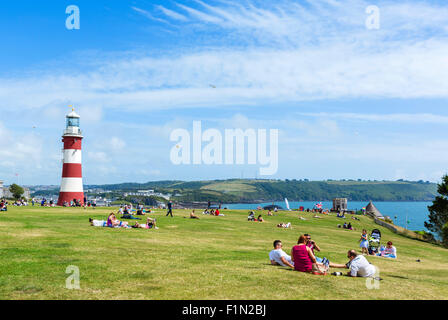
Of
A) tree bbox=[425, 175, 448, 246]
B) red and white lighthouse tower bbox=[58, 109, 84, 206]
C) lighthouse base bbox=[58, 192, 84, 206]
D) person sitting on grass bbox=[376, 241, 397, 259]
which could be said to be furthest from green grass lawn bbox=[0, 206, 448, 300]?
tree bbox=[425, 175, 448, 246]

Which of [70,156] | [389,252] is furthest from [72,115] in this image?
[389,252]

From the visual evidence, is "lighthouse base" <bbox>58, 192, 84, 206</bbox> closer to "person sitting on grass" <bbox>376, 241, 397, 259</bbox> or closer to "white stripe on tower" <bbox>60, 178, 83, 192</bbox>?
"white stripe on tower" <bbox>60, 178, 83, 192</bbox>

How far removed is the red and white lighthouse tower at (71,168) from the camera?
2152 inches

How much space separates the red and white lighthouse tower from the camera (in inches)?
2152

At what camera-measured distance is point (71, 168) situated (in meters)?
54.5

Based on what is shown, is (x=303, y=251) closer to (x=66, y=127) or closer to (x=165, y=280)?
(x=165, y=280)

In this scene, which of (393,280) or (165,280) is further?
(393,280)

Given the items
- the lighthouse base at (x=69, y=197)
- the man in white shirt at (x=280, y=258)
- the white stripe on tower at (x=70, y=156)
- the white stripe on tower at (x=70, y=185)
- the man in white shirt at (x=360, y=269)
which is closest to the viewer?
the man in white shirt at (x=360, y=269)

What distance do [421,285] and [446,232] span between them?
42.4 m

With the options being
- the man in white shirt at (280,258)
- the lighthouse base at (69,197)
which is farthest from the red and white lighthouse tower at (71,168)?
the man in white shirt at (280,258)

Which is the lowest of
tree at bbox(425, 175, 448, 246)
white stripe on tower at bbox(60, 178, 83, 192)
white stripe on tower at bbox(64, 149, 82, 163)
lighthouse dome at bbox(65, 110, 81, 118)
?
tree at bbox(425, 175, 448, 246)

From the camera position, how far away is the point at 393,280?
14.2 metres

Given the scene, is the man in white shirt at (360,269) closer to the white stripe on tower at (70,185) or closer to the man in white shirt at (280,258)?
the man in white shirt at (280,258)
